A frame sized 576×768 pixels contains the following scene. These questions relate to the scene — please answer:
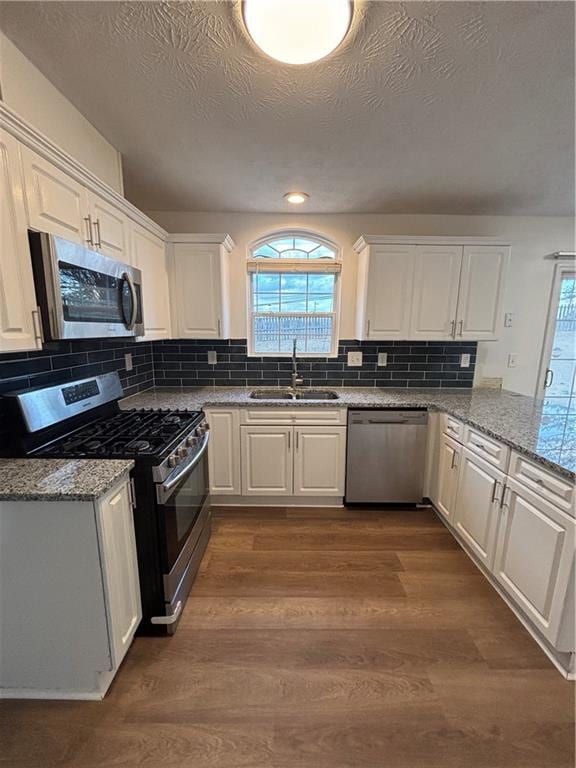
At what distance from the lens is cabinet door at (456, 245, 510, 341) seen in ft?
8.70

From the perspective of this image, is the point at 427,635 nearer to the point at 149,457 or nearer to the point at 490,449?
the point at 490,449

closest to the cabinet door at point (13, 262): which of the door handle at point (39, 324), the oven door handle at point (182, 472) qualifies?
the door handle at point (39, 324)

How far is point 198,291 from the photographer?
2.69 meters

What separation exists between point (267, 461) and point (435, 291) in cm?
206

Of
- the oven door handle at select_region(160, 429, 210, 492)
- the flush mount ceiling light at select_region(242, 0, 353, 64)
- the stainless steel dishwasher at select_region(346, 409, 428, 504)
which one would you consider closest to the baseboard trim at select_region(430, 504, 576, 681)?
the stainless steel dishwasher at select_region(346, 409, 428, 504)

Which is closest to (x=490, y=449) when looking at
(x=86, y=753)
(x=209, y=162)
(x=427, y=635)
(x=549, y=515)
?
(x=549, y=515)

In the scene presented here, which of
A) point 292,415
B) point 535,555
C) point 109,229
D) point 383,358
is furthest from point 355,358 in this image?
point 109,229

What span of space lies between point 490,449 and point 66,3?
8.84 ft

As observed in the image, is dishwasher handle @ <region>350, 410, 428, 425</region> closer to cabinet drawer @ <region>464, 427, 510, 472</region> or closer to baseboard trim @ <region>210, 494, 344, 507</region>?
cabinet drawer @ <region>464, 427, 510, 472</region>

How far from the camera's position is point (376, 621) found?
5.41ft

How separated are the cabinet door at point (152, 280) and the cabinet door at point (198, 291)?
0.35 feet

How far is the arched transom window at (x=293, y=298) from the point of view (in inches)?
119

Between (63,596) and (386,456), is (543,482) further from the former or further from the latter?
(63,596)

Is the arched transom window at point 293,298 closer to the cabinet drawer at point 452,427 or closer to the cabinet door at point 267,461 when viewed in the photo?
the cabinet door at point 267,461
